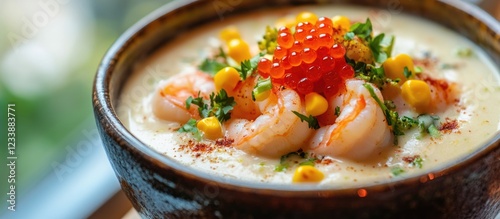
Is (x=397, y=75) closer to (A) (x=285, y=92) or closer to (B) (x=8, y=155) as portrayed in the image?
(A) (x=285, y=92)

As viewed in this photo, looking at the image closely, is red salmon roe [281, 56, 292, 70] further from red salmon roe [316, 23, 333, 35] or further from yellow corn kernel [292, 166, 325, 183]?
yellow corn kernel [292, 166, 325, 183]

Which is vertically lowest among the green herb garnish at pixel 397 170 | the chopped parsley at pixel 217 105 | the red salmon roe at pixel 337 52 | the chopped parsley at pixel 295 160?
the green herb garnish at pixel 397 170

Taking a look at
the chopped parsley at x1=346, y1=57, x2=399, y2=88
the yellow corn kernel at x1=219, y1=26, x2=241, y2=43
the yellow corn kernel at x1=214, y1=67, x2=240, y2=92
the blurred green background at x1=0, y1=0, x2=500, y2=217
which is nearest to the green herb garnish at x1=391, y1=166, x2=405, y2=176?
the chopped parsley at x1=346, y1=57, x2=399, y2=88

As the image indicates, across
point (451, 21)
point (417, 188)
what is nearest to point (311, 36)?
point (417, 188)

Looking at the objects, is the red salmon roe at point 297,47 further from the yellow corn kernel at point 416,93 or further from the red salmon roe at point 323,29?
the yellow corn kernel at point 416,93

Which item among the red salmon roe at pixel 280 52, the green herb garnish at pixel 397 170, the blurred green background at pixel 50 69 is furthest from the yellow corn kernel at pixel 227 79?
the blurred green background at pixel 50 69

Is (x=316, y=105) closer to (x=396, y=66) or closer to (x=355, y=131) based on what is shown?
(x=355, y=131)
